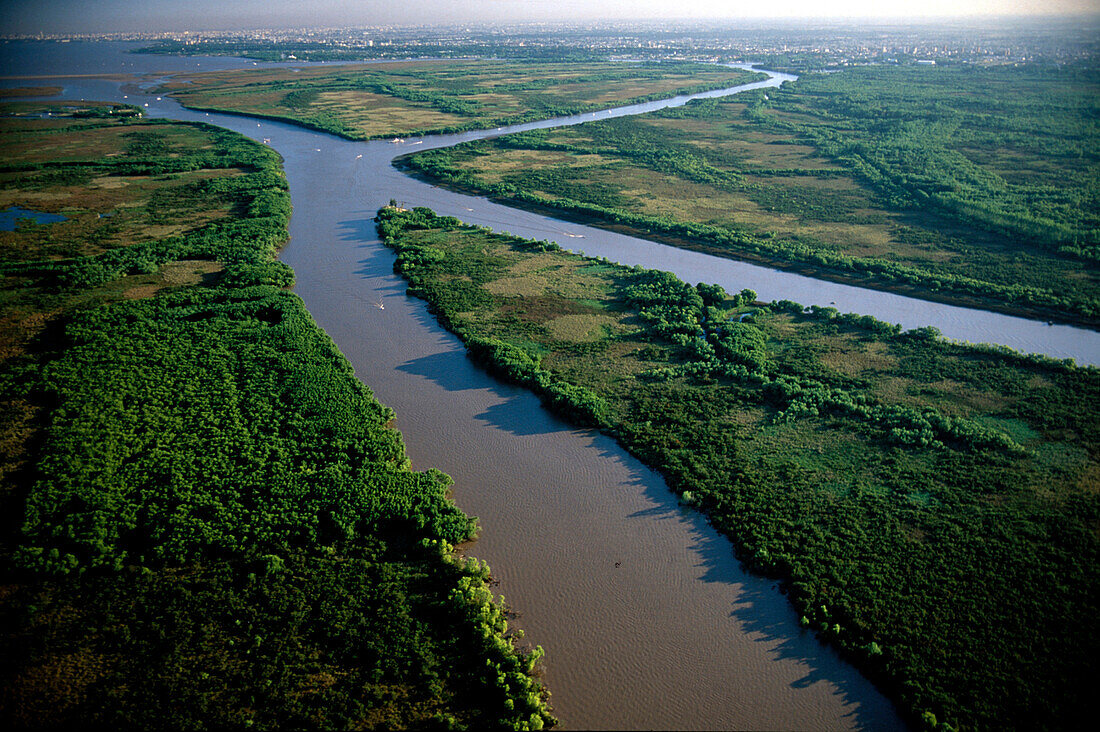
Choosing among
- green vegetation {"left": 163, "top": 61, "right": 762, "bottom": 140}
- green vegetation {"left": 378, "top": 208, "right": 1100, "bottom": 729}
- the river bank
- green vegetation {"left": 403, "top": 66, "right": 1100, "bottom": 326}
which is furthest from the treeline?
green vegetation {"left": 163, "top": 61, "right": 762, "bottom": 140}

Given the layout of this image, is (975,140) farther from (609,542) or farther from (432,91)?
(432,91)

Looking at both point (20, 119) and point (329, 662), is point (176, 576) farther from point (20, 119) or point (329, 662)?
point (20, 119)

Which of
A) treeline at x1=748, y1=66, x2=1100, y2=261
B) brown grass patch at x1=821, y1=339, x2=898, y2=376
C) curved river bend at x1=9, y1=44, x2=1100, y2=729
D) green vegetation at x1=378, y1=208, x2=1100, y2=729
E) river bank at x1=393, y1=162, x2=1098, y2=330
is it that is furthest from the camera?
treeline at x1=748, y1=66, x2=1100, y2=261

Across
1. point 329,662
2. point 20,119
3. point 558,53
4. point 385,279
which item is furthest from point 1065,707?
point 558,53

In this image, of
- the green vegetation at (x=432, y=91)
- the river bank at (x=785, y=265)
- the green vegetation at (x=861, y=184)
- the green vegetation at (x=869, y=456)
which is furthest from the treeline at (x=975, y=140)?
the green vegetation at (x=432, y=91)

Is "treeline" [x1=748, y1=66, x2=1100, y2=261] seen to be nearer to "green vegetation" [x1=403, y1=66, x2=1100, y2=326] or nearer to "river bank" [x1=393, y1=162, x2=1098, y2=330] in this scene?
"green vegetation" [x1=403, y1=66, x2=1100, y2=326]

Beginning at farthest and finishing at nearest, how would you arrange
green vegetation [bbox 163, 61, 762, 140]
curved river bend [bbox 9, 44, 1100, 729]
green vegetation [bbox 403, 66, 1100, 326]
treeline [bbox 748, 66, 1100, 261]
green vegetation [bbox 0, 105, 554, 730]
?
green vegetation [bbox 163, 61, 762, 140] → treeline [bbox 748, 66, 1100, 261] → green vegetation [bbox 403, 66, 1100, 326] → curved river bend [bbox 9, 44, 1100, 729] → green vegetation [bbox 0, 105, 554, 730]
